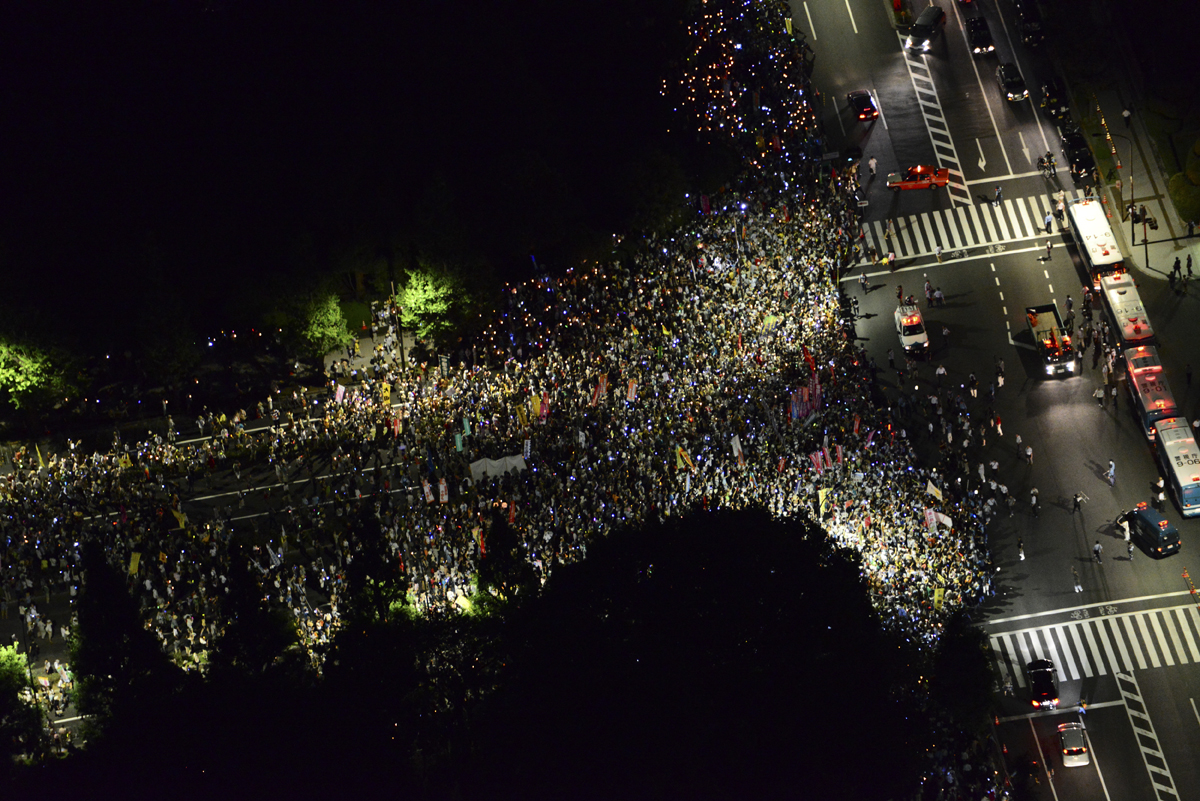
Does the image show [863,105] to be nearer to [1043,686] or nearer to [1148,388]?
[1148,388]

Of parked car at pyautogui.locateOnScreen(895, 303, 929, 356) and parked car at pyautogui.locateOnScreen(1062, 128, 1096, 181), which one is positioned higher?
parked car at pyautogui.locateOnScreen(1062, 128, 1096, 181)

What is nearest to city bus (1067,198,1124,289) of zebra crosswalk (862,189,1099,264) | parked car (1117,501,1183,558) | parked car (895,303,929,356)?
zebra crosswalk (862,189,1099,264)

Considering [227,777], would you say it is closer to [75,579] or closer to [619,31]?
[75,579]

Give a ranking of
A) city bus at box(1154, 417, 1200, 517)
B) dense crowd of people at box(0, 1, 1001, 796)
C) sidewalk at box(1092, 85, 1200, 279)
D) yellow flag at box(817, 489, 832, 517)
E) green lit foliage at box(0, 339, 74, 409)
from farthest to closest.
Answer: sidewalk at box(1092, 85, 1200, 279) < green lit foliage at box(0, 339, 74, 409) < city bus at box(1154, 417, 1200, 517) < dense crowd of people at box(0, 1, 1001, 796) < yellow flag at box(817, 489, 832, 517)

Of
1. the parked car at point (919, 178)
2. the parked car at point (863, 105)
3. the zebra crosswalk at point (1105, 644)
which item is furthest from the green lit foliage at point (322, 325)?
the zebra crosswalk at point (1105, 644)

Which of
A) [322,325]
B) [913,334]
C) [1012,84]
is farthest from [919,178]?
[322,325]

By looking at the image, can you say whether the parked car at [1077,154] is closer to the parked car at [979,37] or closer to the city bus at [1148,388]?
the parked car at [979,37]

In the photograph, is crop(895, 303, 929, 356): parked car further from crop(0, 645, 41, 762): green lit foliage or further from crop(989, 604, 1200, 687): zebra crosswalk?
crop(0, 645, 41, 762): green lit foliage
